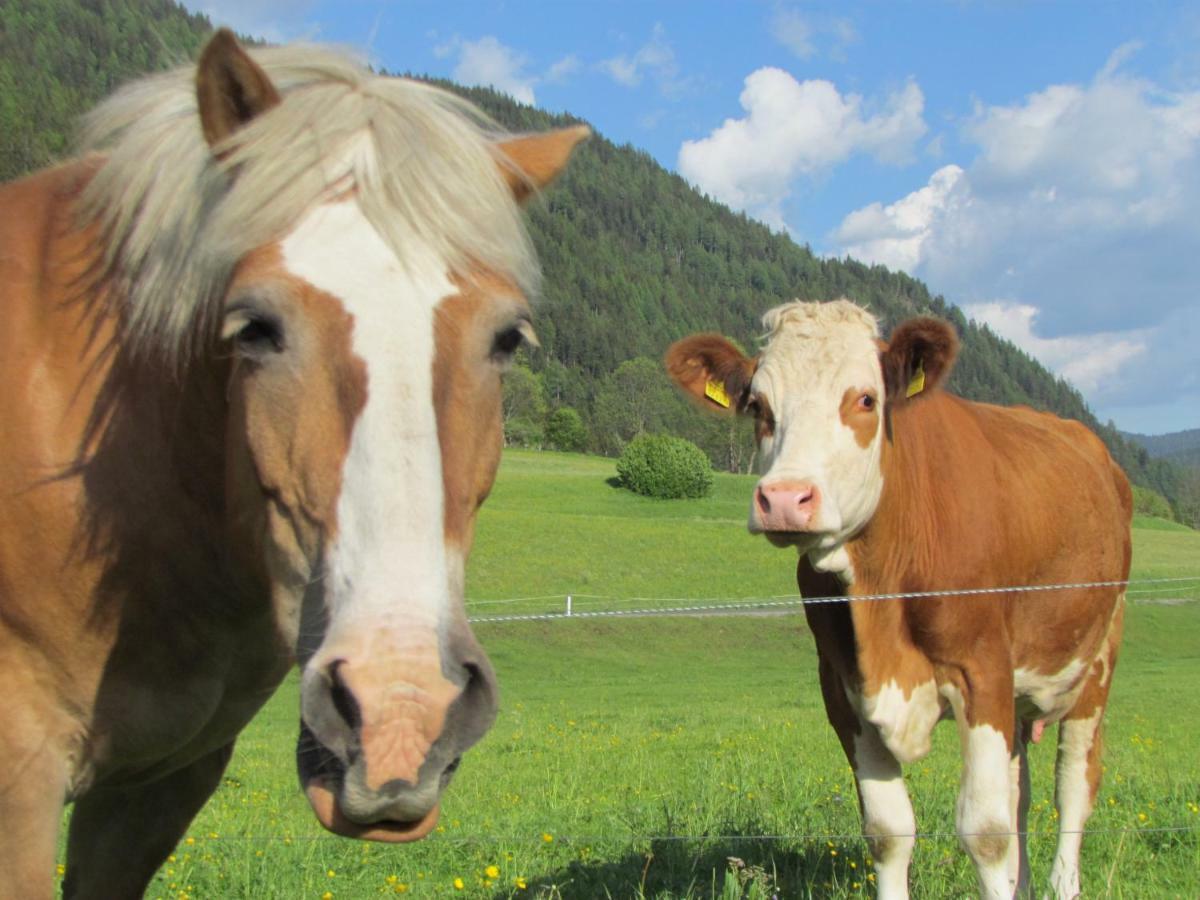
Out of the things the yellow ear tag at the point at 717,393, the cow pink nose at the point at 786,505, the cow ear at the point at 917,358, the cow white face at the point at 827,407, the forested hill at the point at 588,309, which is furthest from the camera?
the forested hill at the point at 588,309

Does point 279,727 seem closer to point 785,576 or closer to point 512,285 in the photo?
point 512,285

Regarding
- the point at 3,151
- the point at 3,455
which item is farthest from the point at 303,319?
the point at 3,151

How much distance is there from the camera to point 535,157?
2.89 meters

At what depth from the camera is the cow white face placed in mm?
4887

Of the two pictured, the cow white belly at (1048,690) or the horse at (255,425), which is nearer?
the horse at (255,425)

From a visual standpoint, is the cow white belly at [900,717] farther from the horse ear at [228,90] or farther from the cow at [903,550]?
the horse ear at [228,90]

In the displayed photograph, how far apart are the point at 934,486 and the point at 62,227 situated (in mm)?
4223

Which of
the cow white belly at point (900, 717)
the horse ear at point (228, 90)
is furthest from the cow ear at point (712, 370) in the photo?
the horse ear at point (228, 90)

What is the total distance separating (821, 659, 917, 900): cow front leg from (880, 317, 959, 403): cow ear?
140 centimetres

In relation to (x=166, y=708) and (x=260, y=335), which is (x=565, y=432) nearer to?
(x=166, y=708)

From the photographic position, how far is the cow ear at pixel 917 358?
5.41m

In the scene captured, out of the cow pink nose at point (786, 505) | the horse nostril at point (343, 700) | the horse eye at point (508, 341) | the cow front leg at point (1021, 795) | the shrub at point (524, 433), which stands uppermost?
the shrub at point (524, 433)

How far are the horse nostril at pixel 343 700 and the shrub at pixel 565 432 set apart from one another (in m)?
104

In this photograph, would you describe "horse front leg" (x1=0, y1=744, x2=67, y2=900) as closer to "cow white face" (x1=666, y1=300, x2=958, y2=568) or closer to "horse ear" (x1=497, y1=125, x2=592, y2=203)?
"horse ear" (x1=497, y1=125, x2=592, y2=203)
